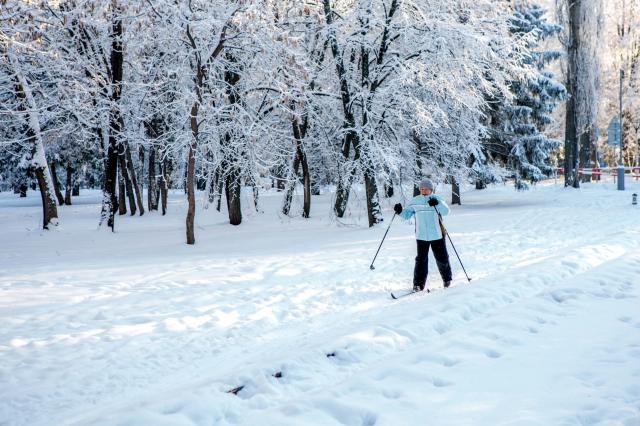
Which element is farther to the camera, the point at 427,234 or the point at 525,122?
the point at 525,122

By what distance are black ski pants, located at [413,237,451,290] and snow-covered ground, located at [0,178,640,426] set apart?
43 centimetres

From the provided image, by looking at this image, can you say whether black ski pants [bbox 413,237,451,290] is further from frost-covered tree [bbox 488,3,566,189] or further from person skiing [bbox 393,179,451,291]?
frost-covered tree [bbox 488,3,566,189]

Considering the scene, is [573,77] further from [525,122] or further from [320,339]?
[320,339]

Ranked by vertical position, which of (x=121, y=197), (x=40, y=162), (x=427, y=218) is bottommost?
(x=427, y=218)

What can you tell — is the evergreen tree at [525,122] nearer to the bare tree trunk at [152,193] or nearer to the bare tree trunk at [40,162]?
the bare tree trunk at [152,193]

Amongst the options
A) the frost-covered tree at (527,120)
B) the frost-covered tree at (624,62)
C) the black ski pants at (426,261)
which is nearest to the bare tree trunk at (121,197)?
the frost-covered tree at (527,120)

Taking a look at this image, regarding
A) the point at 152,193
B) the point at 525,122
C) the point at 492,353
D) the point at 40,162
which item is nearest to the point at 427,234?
the point at 492,353

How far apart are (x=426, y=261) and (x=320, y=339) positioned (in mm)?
2966

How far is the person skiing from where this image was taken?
7965 millimetres

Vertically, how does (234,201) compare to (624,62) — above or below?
below

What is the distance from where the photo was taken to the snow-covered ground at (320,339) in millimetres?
3799

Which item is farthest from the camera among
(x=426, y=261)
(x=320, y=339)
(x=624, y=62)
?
(x=624, y=62)

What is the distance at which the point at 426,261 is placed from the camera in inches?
313

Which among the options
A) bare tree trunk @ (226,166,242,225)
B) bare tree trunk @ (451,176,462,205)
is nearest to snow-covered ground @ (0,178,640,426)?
bare tree trunk @ (226,166,242,225)
